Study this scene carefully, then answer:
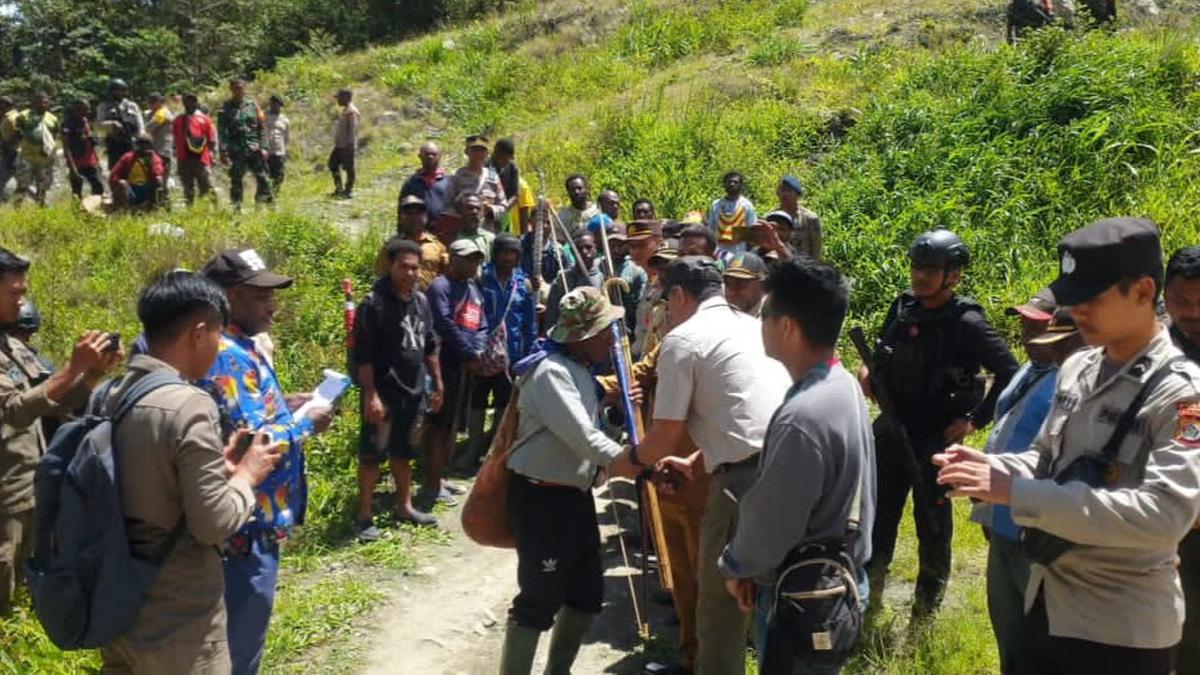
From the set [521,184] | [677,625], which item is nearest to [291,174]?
[521,184]

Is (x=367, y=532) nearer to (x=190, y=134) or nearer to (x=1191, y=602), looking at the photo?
(x=1191, y=602)

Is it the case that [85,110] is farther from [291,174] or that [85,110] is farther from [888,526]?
[888,526]

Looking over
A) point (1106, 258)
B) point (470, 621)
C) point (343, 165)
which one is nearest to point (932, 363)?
point (1106, 258)

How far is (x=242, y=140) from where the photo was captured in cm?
1391

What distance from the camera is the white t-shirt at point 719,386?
3.82 m

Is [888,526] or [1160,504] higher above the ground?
[1160,504]

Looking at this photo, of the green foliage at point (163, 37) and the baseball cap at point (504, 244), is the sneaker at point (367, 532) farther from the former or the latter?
the green foliage at point (163, 37)

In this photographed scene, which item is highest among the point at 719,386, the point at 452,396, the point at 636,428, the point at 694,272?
the point at 694,272

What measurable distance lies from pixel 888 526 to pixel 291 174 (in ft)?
52.4

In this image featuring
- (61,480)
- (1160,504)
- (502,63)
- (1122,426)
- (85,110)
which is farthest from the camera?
(502,63)

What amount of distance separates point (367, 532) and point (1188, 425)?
506 centimetres

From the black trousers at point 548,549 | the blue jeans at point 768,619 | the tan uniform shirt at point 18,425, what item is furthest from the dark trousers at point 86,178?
the blue jeans at point 768,619

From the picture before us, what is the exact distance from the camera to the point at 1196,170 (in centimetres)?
1013

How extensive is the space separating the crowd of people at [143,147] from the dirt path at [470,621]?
9.17 meters
